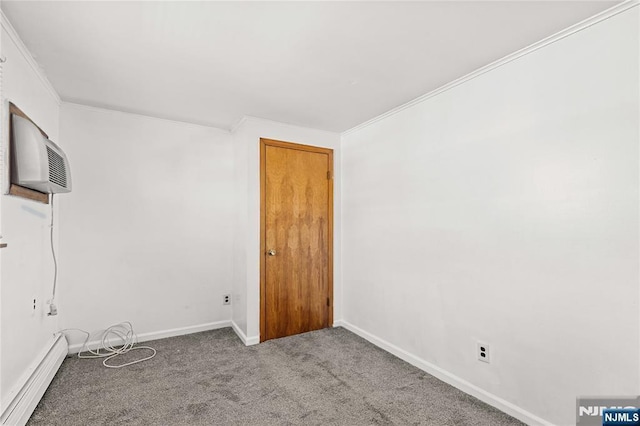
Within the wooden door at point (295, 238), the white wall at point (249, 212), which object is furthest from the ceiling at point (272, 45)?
the wooden door at point (295, 238)

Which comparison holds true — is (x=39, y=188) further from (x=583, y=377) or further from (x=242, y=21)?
(x=583, y=377)

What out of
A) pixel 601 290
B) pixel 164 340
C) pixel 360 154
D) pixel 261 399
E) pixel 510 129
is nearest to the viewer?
pixel 601 290

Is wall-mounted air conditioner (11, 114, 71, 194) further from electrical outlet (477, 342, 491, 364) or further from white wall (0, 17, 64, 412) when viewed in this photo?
electrical outlet (477, 342, 491, 364)

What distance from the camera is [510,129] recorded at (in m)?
2.09

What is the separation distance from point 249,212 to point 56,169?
1.56m

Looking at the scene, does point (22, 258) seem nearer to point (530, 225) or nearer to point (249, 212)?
point (249, 212)

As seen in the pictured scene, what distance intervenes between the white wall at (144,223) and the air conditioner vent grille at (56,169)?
0.64 metres

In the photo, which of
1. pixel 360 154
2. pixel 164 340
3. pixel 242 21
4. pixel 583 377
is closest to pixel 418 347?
pixel 583 377

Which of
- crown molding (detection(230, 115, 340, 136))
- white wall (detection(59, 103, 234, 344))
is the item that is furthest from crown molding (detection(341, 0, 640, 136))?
white wall (detection(59, 103, 234, 344))

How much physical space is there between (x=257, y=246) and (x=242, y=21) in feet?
6.94

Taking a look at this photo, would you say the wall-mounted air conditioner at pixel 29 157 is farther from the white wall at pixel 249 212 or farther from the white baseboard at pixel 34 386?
the white wall at pixel 249 212

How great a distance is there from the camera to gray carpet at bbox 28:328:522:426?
6.65 feet

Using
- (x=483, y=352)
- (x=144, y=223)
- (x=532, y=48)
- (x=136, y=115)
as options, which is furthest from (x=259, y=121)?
(x=483, y=352)

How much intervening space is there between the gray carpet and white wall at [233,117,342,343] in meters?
0.39
